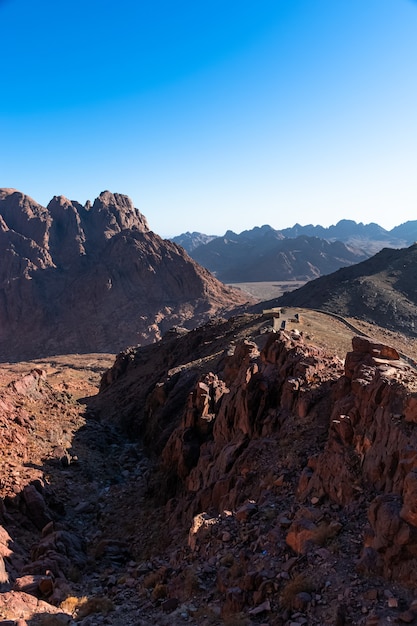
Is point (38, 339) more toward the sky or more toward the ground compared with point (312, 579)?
more toward the ground

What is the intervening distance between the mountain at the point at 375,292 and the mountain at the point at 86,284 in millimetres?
23869

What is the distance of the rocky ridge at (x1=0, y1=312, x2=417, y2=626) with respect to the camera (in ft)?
28.1

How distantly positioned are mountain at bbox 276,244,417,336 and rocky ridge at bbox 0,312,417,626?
45669 mm

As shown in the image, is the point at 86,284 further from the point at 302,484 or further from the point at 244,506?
the point at 302,484

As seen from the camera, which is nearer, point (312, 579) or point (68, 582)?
point (312, 579)

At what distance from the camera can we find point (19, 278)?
9262cm

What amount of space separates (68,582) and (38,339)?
256 ft

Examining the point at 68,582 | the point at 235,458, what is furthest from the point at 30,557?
the point at 235,458

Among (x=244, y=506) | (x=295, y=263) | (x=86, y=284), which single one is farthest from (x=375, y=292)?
(x=295, y=263)

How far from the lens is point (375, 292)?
71000 mm

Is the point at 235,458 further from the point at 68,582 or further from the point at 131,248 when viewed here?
the point at 131,248

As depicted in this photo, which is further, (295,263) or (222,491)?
(295,263)

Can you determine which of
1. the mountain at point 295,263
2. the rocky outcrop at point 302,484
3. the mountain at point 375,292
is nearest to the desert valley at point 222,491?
the rocky outcrop at point 302,484

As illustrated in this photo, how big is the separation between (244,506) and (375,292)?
6444 centimetres
